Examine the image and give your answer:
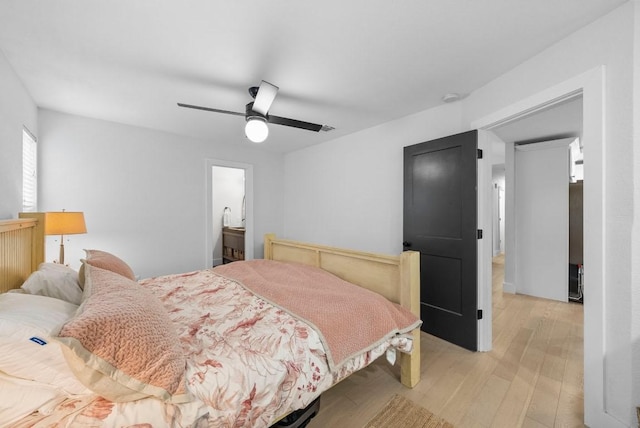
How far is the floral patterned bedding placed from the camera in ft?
2.83

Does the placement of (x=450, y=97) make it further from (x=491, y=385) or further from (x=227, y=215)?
(x=227, y=215)

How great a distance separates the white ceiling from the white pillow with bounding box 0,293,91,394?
159 cm

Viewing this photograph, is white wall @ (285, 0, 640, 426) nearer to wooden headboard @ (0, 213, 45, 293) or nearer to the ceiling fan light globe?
the ceiling fan light globe

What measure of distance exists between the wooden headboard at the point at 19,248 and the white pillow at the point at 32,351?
63 centimetres

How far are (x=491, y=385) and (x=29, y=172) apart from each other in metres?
4.56

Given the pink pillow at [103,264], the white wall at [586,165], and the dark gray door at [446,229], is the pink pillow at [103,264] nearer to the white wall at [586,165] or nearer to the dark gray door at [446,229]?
the dark gray door at [446,229]

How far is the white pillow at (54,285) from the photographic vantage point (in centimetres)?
135

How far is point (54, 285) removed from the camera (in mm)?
1419

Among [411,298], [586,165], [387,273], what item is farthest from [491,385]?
[586,165]

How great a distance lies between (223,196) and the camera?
6035 millimetres

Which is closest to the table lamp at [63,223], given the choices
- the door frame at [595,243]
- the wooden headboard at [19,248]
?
the wooden headboard at [19,248]

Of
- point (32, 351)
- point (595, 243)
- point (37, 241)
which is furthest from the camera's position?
point (37, 241)

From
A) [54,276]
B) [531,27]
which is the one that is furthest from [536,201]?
[54,276]

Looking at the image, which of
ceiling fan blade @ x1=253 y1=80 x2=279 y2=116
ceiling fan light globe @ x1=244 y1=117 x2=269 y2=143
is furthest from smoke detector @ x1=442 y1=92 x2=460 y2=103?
ceiling fan light globe @ x1=244 y1=117 x2=269 y2=143
